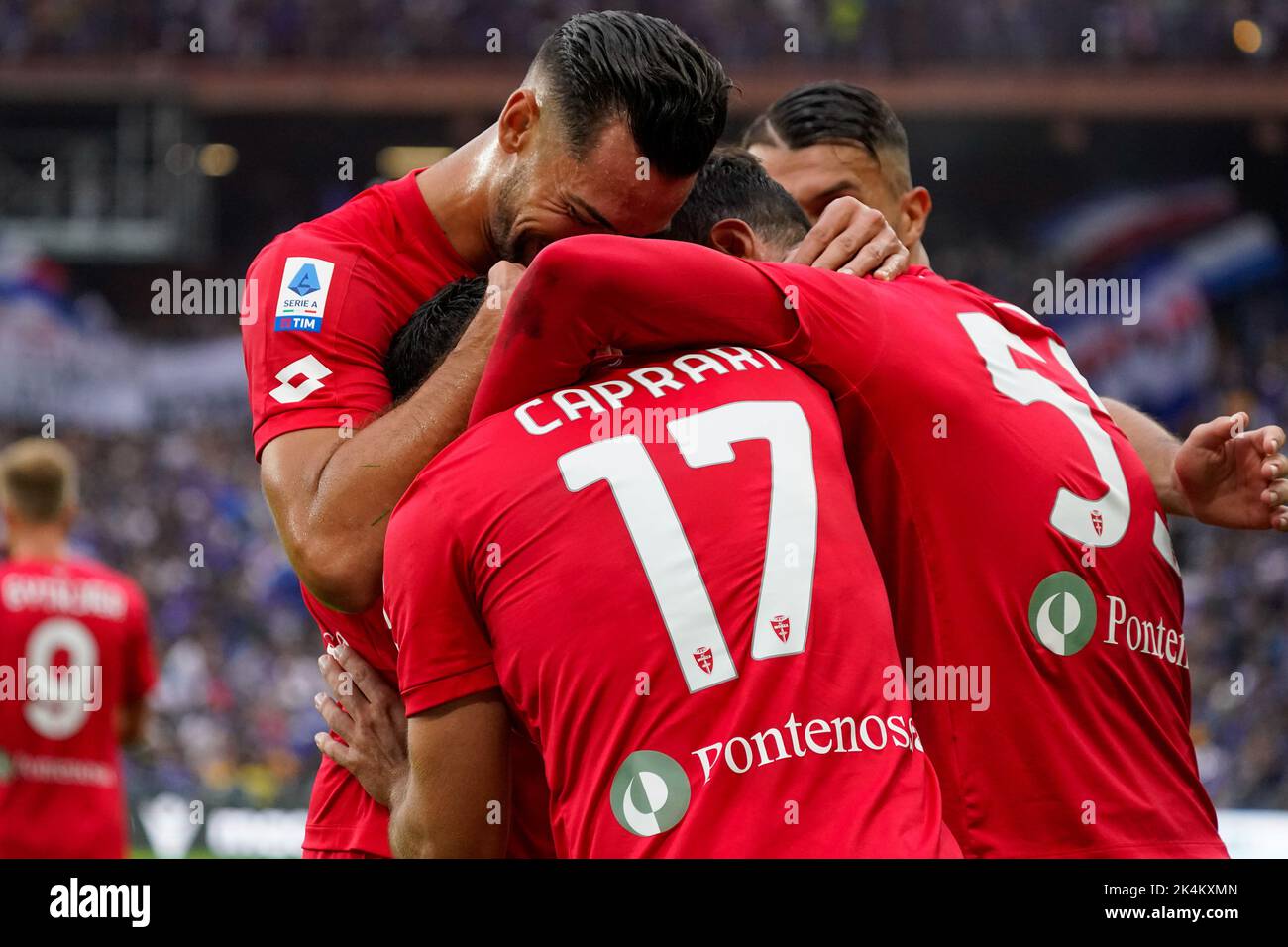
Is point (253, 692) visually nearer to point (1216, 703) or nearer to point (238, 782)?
point (238, 782)

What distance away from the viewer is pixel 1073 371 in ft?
9.32

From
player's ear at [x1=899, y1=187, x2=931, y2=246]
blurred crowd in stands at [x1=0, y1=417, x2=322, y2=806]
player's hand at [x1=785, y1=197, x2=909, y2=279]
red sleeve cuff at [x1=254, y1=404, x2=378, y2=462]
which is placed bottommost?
blurred crowd in stands at [x1=0, y1=417, x2=322, y2=806]

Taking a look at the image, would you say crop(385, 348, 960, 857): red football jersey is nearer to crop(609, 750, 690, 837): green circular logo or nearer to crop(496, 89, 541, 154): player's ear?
crop(609, 750, 690, 837): green circular logo

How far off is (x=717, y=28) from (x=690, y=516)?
16.4 meters

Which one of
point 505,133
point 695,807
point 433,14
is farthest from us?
point 433,14

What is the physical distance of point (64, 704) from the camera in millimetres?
5879

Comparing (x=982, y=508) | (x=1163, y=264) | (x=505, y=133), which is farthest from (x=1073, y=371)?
(x=1163, y=264)

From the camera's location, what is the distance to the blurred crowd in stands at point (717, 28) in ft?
56.2

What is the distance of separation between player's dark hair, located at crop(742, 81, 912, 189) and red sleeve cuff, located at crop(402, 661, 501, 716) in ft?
6.80

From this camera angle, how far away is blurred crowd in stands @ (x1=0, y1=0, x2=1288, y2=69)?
17141mm

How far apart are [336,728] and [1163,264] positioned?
16042 mm

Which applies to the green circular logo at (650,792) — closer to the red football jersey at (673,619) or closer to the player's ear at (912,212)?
the red football jersey at (673,619)

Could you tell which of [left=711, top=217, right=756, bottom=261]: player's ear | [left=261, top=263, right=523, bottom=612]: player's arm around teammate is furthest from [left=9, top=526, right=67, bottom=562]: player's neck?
[left=711, top=217, right=756, bottom=261]: player's ear
